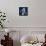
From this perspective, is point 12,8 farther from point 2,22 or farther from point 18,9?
point 2,22

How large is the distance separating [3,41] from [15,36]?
0.35 meters

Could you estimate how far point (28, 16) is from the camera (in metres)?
3.47

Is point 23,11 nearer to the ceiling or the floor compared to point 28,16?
nearer to the ceiling

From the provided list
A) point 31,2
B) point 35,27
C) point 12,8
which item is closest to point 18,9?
point 12,8

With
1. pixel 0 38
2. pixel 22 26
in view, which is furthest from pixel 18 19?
pixel 0 38

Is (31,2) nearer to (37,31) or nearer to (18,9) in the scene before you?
(18,9)

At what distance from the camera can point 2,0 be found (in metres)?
3.48

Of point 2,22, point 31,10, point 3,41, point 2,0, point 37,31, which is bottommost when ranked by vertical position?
point 3,41

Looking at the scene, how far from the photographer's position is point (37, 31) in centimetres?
347

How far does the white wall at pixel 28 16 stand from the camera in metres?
3.46

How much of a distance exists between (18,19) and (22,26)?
0.66ft

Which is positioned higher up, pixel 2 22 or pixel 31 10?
pixel 31 10

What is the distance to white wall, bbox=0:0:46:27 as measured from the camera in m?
3.46

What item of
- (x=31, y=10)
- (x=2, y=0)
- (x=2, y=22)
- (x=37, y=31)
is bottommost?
(x=37, y=31)
